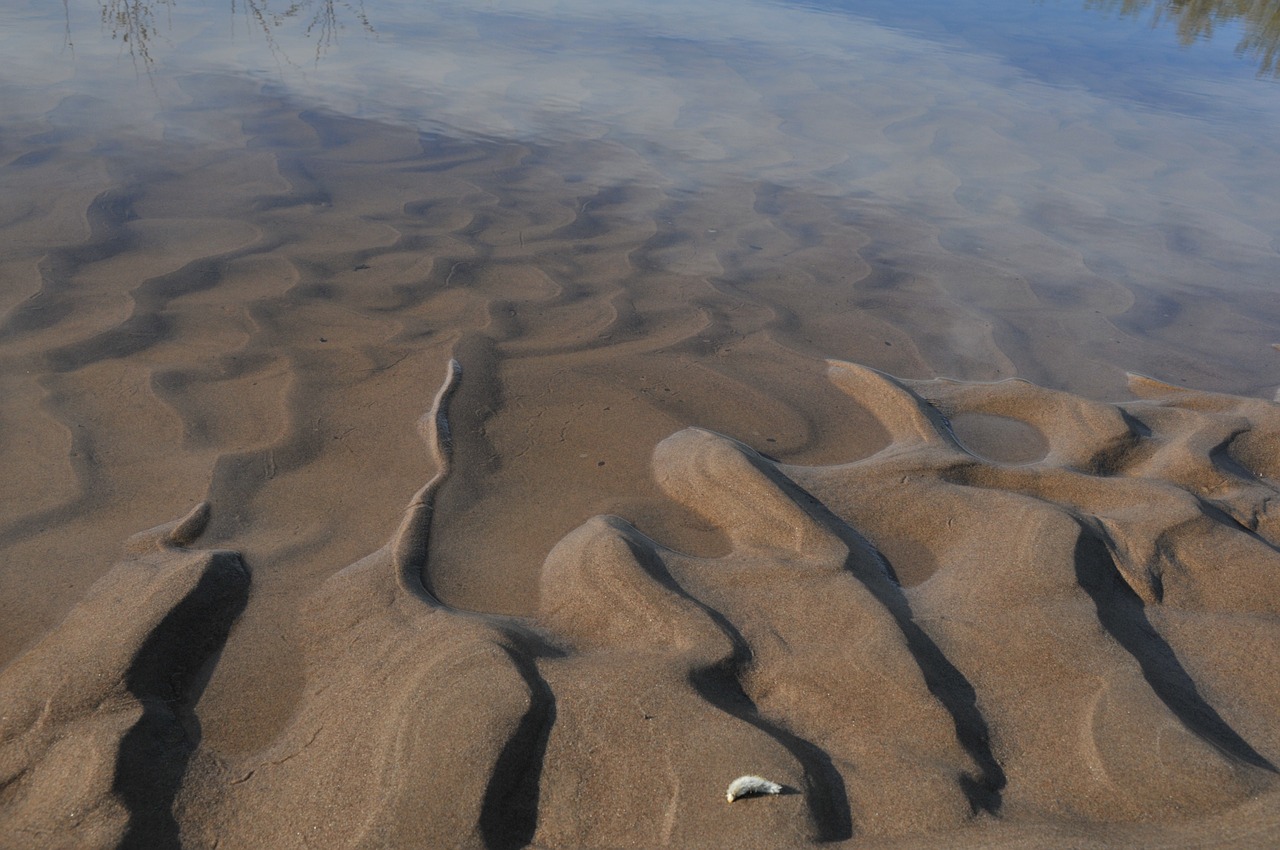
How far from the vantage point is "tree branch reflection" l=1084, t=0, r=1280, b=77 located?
36.1ft

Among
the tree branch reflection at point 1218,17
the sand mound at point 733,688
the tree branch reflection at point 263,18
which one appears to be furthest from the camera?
the tree branch reflection at point 1218,17

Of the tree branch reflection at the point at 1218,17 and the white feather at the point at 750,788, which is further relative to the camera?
the tree branch reflection at the point at 1218,17

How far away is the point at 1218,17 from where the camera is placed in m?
12.7

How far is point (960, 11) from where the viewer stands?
482 inches

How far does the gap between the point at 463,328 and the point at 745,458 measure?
127cm

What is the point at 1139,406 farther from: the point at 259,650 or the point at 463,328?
the point at 259,650

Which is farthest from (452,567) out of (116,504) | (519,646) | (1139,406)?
(1139,406)

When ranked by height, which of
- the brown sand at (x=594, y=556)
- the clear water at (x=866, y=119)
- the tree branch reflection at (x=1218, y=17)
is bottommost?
the brown sand at (x=594, y=556)

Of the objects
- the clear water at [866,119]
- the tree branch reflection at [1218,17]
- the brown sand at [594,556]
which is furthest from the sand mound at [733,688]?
the tree branch reflection at [1218,17]

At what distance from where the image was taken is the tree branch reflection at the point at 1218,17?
11.0 m

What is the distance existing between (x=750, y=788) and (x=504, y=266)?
2.79m

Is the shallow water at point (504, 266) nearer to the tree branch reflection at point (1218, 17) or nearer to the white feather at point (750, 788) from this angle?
the white feather at point (750, 788)

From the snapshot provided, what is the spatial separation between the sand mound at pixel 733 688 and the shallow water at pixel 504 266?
11 centimetres

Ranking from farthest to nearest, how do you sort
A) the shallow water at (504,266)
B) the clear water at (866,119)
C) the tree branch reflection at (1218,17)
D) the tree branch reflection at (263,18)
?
the tree branch reflection at (1218,17) < the tree branch reflection at (263,18) < the clear water at (866,119) < the shallow water at (504,266)
